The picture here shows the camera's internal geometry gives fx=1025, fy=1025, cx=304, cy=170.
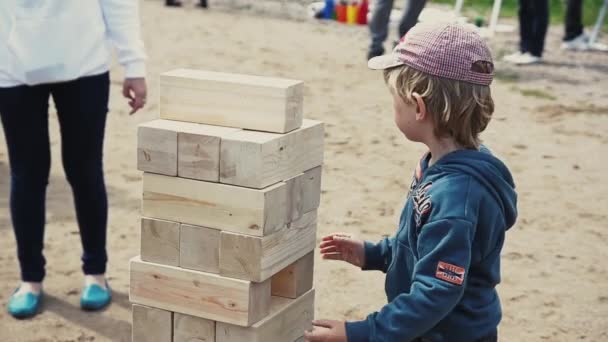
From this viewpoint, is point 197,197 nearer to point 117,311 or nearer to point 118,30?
point 118,30

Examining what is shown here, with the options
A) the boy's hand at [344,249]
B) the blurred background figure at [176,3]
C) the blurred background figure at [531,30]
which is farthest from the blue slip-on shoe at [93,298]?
the blurred background figure at [176,3]

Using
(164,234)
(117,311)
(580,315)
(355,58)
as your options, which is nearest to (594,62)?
(355,58)

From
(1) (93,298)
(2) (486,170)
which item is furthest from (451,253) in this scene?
(1) (93,298)

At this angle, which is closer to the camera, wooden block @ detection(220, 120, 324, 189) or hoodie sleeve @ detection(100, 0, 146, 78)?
wooden block @ detection(220, 120, 324, 189)

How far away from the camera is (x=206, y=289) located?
2941 millimetres

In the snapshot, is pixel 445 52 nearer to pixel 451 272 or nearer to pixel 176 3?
pixel 451 272

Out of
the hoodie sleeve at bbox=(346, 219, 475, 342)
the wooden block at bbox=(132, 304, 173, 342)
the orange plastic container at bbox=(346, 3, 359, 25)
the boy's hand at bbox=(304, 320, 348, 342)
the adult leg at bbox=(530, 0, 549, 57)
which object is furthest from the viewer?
the orange plastic container at bbox=(346, 3, 359, 25)

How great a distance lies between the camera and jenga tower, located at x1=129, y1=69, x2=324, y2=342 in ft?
9.35

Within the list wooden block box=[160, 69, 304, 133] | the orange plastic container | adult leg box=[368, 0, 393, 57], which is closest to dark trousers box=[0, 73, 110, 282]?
wooden block box=[160, 69, 304, 133]

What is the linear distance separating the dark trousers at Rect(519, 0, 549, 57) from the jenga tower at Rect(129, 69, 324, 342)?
6.93 m

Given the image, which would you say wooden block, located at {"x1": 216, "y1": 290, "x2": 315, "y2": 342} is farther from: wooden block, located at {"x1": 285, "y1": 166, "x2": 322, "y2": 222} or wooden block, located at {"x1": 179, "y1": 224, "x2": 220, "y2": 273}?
wooden block, located at {"x1": 285, "y1": 166, "x2": 322, "y2": 222}

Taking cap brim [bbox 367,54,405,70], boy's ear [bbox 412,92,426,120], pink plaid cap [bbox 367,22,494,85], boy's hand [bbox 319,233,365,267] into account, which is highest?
pink plaid cap [bbox 367,22,494,85]

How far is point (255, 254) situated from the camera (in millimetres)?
2848

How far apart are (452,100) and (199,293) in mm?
953
